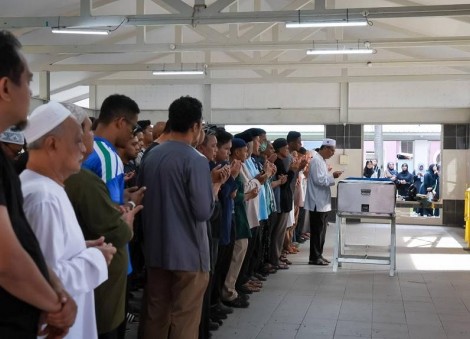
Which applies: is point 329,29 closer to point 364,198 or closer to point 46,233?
point 364,198

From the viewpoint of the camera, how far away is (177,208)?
2.95m

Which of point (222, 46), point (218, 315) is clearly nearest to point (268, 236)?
point (218, 315)

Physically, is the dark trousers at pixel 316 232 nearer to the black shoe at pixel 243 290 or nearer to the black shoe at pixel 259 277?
the black shoe at pixel 259 277

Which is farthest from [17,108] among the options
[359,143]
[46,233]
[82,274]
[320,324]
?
[359,143]

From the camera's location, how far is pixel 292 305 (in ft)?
16.5

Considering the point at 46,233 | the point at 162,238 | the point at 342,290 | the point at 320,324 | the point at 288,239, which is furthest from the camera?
the point at 288,239

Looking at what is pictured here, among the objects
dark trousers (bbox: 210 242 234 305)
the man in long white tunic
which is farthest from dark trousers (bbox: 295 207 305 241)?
the man in long white tunic

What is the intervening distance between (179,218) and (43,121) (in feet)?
4.29

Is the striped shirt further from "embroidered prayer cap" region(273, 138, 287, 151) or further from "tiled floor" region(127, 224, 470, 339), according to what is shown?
"embroidered prayer cap" region(273, 138, 287, 151)

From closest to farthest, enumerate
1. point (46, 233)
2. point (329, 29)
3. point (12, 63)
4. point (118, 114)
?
point (12, 63), point (46, 233), point (118, 114), point (329, 29)

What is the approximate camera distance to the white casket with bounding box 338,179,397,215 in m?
6.45

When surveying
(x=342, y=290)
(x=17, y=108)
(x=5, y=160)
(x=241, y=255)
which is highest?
(x=17, y=108)

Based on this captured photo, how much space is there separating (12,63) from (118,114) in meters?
1.31

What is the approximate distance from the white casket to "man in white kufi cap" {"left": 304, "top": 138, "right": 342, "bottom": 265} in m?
0.31
